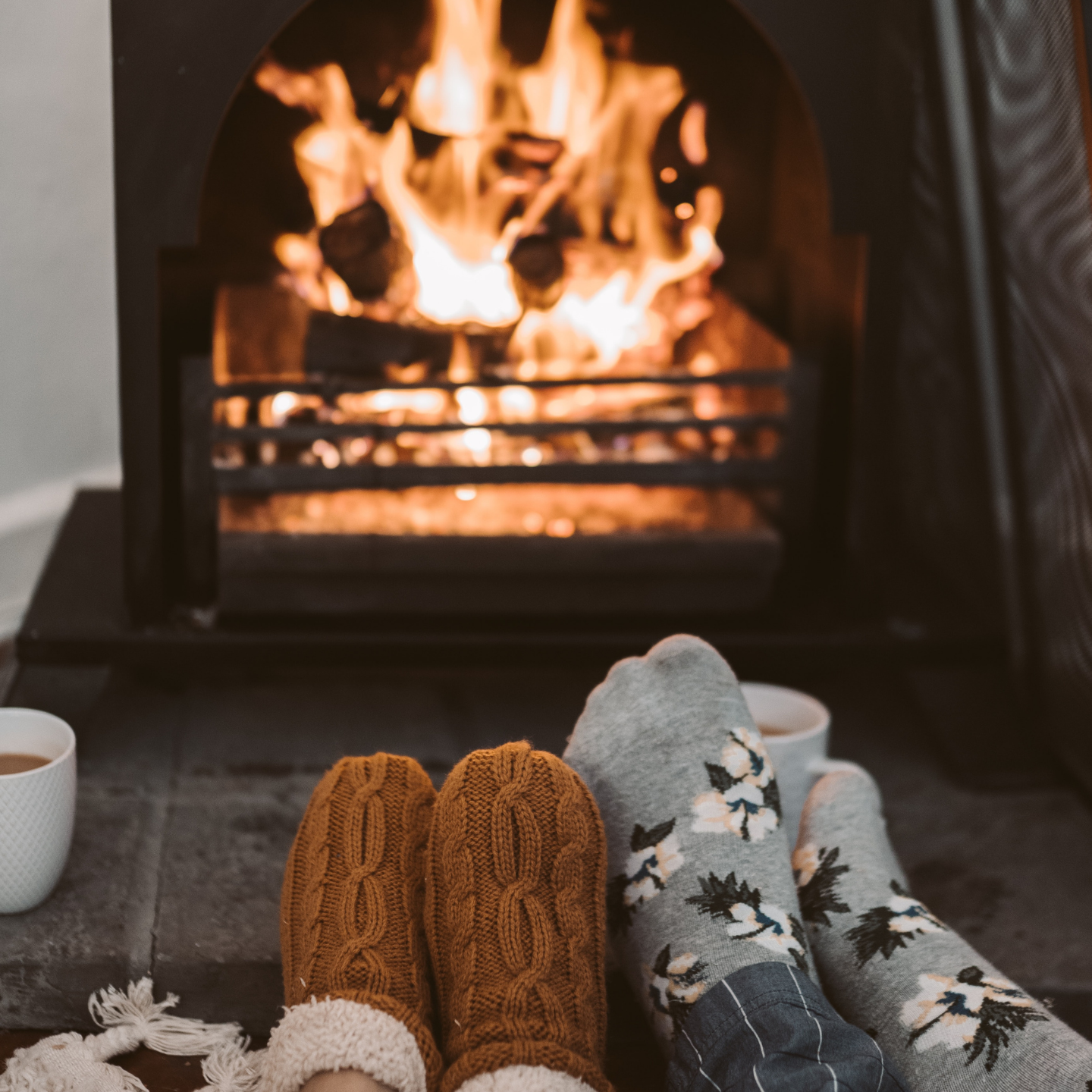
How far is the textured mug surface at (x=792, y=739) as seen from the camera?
0.97 meters

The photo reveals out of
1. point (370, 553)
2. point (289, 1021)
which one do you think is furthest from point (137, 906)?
point (370, 553)

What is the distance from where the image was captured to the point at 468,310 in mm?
1212

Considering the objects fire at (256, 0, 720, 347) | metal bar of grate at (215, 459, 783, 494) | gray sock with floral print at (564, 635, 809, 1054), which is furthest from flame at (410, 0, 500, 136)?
gray sock with floral print at (564, 635, 809, 1054)

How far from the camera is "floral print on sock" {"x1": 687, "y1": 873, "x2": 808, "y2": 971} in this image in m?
0.81

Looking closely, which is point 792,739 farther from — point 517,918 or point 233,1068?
point 233,1068

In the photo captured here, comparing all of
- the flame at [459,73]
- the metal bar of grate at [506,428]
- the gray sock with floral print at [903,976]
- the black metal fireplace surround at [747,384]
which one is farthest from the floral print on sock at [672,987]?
the flame at [459,73]

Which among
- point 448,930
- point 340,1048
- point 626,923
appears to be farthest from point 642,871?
point 340,1048

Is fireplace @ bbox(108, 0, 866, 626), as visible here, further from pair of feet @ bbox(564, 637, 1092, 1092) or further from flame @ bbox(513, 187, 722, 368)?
pair of feet @ bbox(564, 637, 1092, 1092)

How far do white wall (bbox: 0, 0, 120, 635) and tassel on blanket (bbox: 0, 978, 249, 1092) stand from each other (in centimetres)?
80

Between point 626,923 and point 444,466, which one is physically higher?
point 444,466

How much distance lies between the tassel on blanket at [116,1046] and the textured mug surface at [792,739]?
0.44 m

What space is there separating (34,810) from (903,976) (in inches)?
23.3

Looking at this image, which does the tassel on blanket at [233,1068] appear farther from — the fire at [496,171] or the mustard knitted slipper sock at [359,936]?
the fire at [496,171]

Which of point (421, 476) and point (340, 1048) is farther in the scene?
point (421, 476)
